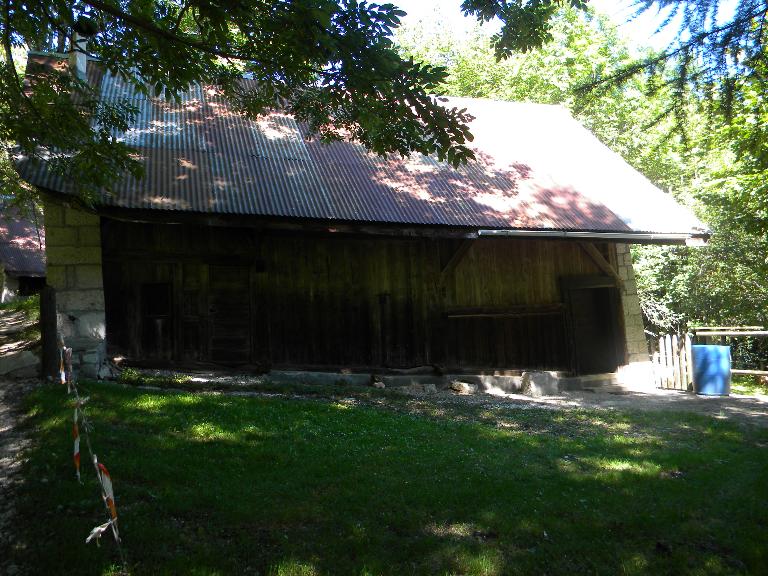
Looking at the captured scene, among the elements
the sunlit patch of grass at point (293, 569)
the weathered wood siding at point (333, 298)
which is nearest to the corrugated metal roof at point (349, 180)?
the weathered wood siding at point (333, 298)

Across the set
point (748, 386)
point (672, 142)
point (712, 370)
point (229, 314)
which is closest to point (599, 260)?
point (712, 370)

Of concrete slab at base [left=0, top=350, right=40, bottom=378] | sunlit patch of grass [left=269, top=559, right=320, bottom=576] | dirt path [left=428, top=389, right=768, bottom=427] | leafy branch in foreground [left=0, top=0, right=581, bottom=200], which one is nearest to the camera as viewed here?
sunlit patch of grass [left=269, top=559, right=320, bottom=576]

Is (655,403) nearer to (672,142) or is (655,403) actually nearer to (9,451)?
(9,451)

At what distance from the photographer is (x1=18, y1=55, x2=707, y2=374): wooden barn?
10.2 meters

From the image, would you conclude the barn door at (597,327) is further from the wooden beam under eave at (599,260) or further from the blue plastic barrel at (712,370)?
the blue plastic barrel at (712,370)

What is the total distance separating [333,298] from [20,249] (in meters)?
21.0

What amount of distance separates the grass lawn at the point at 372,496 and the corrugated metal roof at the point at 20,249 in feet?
69.9

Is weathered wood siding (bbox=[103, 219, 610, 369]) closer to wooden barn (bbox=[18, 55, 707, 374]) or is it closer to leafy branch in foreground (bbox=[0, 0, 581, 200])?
wooden barn (bbox=[18, 55, 707, 374])

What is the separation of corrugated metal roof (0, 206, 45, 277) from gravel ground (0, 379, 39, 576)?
19731 millimetres

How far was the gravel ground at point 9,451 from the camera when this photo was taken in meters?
4.14

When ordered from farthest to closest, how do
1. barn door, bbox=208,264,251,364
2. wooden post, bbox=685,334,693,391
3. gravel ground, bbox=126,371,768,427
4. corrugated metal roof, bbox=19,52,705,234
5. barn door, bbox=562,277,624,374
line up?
barn door, bbox=562,277,624,374
wooden post, bbox=685,334,693,391
barn door, bbox=208,264,251,364
corrugated metal roof, bbox=19,52,705,234
gravel ground, bbox=126,371,768,427

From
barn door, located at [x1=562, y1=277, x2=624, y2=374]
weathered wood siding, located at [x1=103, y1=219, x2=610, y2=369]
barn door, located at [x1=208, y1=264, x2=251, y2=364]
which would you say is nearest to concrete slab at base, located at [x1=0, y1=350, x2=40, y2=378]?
weathered wood siding, located at [x1=103, y1=219, x2=610, y2=369]

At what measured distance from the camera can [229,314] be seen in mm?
11281

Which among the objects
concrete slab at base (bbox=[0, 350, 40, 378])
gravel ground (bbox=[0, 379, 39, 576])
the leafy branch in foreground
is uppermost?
the leafy branch in foreground
